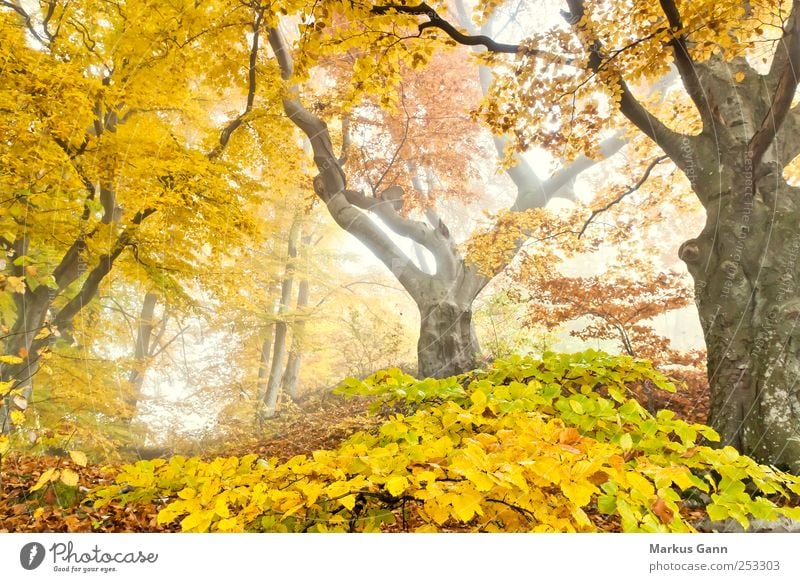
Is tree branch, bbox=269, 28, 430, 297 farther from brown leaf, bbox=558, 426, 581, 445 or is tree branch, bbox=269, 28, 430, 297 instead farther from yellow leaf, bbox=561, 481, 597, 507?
yellow leaf, bbox=561, 481, 597, 507

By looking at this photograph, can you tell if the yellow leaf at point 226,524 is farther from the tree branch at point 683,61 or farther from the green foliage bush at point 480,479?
the tree branch at point 683,61

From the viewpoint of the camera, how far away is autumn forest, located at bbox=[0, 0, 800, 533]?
48.8 inches

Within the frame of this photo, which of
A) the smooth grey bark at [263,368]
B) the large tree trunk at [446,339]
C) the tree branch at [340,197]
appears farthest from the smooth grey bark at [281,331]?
the large tree trunk at [446,339]

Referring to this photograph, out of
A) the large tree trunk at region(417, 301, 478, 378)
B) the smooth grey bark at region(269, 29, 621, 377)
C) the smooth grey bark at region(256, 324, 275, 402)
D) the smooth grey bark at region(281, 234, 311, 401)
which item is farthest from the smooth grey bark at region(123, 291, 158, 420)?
the large tree trunk at region(417, 301, 478, 378)

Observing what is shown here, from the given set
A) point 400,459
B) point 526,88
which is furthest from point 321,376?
point 400,459

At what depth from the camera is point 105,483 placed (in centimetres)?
279

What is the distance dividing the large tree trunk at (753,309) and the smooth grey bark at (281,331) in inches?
224

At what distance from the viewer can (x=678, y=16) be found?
8.29ft

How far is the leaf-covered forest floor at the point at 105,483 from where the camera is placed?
6.81 ft
